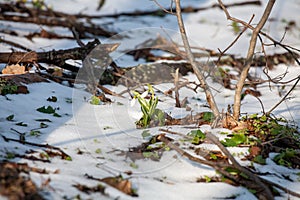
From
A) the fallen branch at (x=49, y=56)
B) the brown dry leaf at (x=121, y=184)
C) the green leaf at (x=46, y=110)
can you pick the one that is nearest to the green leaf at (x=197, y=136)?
the brown dry leaf at (x=121, y=184)

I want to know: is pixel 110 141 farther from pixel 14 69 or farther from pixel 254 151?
pixel 14 69

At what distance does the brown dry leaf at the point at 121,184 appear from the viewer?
2202 millimetres

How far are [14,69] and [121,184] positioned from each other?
1.90 metres

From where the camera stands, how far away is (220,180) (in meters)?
2.49

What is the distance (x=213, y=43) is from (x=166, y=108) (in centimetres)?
282

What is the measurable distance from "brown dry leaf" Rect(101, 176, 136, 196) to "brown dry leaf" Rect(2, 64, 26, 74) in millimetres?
1799

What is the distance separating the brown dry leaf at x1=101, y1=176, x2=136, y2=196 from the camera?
220cm

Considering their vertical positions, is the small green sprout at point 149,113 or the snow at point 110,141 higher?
the small green sprout at point 149,113

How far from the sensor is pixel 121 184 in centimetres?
222

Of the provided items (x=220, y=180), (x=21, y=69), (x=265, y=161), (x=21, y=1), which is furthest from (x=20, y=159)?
(x=21, y=1)

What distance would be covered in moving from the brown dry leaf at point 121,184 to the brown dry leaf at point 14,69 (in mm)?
1799

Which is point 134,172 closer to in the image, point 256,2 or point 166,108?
point 166,108

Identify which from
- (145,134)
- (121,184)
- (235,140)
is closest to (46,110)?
(145,134)

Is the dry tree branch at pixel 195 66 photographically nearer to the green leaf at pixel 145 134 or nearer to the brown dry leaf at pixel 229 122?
the brown dry leaf at pixel 229 122
